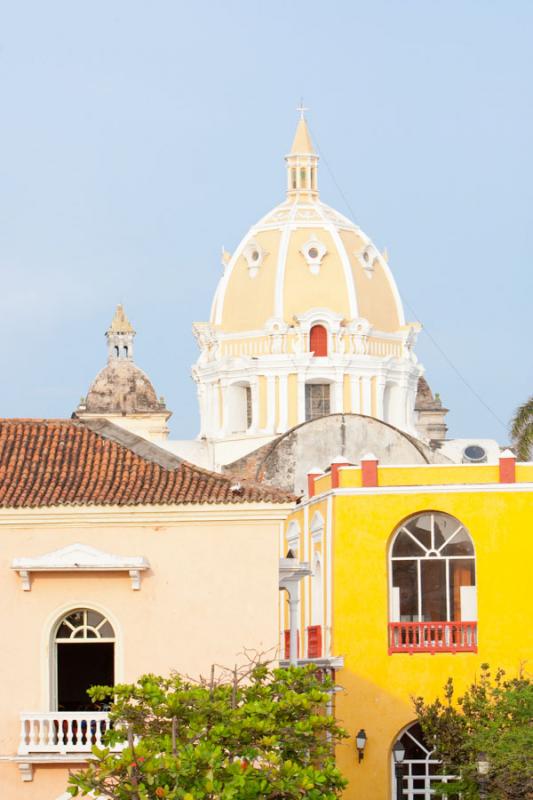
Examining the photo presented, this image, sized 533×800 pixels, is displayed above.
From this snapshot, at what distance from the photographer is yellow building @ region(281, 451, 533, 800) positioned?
1467 inches

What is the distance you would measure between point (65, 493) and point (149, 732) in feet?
15.8

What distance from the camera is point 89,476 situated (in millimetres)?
29609

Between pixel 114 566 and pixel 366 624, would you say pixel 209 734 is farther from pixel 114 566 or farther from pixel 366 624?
pixel 366 624

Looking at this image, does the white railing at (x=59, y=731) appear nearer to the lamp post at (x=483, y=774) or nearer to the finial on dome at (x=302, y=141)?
the lamp post at (x=483, y=774)

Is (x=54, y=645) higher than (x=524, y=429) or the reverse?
the reverse

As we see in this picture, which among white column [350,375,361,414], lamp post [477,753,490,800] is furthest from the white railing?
white column [350,375,361,414]

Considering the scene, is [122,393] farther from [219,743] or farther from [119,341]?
[219,743]

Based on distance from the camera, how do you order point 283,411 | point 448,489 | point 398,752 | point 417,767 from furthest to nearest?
point 283,411, point 448,489, point 417,767, point 398,752

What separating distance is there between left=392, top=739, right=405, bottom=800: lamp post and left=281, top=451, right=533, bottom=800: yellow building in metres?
0.15

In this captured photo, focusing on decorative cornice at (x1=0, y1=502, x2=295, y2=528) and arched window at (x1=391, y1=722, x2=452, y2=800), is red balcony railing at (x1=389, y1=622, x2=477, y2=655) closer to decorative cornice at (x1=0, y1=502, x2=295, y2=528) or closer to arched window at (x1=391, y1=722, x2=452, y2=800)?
arched window at (x1=391, y1=722, x2=452, y2=800)

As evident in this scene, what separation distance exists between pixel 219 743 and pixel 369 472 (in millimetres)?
14244

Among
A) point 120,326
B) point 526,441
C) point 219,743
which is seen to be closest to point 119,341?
point 120,326

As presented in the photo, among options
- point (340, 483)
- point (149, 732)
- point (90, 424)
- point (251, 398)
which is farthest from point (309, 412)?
point (149, 732)

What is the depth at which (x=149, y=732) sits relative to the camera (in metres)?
25.1
